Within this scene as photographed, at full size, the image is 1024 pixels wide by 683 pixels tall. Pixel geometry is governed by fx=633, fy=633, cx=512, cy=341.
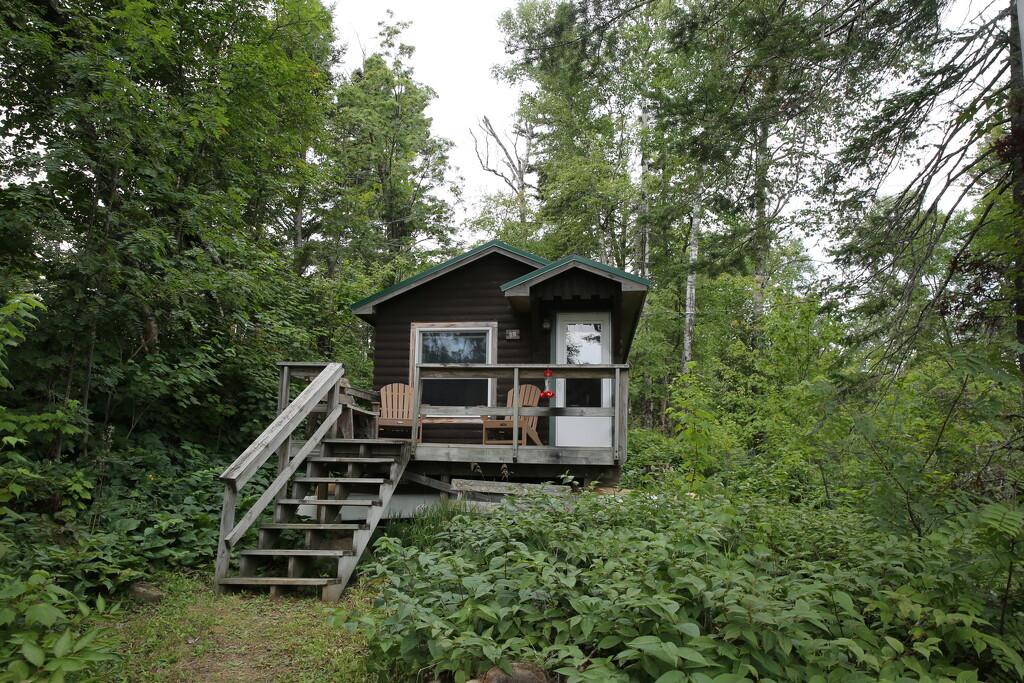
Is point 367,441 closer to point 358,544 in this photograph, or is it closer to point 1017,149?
point 358,544

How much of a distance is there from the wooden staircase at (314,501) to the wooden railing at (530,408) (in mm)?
725

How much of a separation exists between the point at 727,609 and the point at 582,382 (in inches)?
266

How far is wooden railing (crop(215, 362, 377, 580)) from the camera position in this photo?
5246mm

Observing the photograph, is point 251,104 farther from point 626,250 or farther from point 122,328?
point 626,250

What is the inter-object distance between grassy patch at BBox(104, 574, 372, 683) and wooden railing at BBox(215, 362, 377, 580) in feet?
1.72

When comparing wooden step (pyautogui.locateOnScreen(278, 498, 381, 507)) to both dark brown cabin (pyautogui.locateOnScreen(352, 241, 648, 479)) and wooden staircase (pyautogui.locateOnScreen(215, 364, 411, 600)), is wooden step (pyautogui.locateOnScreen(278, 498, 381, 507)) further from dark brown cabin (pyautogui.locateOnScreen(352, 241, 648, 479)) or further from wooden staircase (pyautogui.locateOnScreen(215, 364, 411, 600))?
dark brown cabin (pyautogui.locateOnScreen(352, 241, 648, 479))

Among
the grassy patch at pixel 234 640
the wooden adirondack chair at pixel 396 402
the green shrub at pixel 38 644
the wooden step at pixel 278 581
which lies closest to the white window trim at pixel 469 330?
the wooden adirondack chair at pixel 396 402

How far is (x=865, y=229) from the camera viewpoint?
635 cm

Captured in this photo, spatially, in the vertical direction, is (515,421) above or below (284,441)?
above

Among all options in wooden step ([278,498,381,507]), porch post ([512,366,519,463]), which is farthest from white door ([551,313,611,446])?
wooden step ([278,498,381,507])

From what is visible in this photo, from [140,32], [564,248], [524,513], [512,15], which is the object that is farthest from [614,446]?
[512,15]

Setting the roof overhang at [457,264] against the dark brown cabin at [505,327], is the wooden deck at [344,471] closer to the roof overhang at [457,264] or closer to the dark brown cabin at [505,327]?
the dark brown cabin at [505,327]

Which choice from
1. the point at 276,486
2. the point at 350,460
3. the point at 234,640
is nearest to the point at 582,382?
the point at 350,460

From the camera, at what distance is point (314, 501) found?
19.0ft
